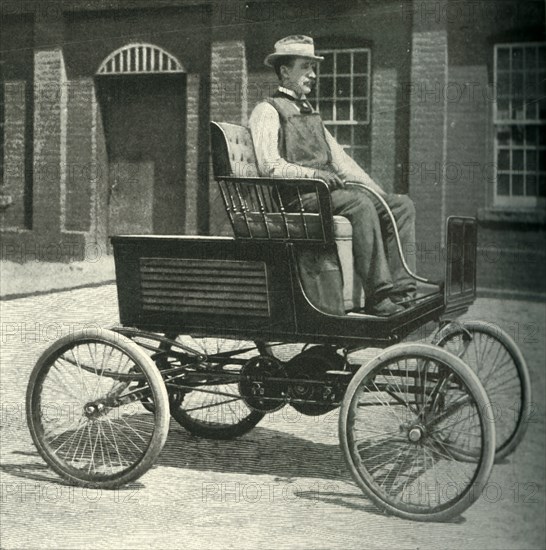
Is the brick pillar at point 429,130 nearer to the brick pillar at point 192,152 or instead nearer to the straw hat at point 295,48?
the brick pillar at point 192,152

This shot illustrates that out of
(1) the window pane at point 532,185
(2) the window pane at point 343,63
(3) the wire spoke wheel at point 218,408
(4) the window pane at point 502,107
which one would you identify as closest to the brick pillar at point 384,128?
(2) the window pane at point 343,63

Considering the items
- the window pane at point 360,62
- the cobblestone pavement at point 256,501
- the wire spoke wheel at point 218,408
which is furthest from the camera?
the window pane at point 360,62

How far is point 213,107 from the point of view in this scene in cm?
629

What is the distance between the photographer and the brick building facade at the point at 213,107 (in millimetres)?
5086

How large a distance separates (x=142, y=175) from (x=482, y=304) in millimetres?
2335

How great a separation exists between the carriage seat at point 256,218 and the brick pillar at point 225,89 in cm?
180

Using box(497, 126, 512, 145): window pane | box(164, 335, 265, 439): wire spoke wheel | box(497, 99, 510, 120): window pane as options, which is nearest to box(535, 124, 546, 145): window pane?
box(164, 335, 265, 439): wire spoke wheel

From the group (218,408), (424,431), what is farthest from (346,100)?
(424,431)

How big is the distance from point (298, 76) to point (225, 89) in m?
2.47

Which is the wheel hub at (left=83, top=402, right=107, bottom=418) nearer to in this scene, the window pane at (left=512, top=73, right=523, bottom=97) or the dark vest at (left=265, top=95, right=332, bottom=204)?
the dark vest at (left=265, top=95, right=332, bottom=204)

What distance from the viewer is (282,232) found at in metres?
3.49

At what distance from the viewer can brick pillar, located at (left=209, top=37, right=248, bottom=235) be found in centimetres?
569

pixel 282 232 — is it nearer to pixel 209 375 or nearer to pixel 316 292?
pixel 316 292

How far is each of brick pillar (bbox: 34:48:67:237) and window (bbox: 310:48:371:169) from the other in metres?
2.06
